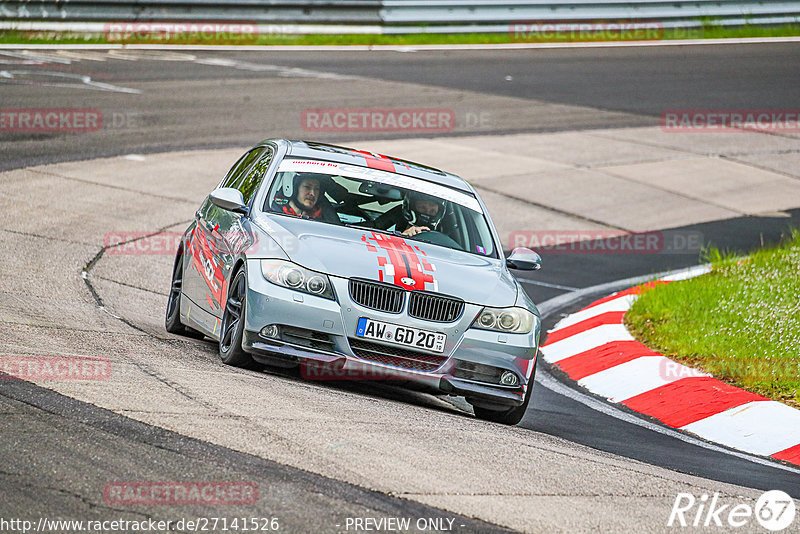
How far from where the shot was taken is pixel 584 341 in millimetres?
10242

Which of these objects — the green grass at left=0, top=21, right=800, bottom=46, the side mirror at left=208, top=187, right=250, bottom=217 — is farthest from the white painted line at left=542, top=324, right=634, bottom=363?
the green grass at left=0, top=21, right=800, bottom=46

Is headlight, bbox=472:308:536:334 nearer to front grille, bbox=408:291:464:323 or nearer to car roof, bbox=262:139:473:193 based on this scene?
front grille, bbox=408:291:464:323

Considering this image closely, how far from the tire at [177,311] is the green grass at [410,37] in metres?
17.9

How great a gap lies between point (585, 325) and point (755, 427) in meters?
2.88

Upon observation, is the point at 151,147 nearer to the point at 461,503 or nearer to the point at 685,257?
the point at 685,257

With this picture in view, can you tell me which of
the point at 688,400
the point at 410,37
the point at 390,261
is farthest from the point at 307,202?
the point at 410,37

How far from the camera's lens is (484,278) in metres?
7.66

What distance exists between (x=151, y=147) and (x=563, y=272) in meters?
6.93

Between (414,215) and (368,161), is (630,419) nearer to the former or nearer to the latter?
(414,215)

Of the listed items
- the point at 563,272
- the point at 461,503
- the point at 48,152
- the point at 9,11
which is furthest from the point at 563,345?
the point at 9,11

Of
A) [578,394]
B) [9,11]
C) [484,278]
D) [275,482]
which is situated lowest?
[578,394]

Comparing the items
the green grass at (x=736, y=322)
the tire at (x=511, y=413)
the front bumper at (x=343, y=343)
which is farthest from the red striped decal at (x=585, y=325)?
Result: the front bumper at (x=343, y=343)

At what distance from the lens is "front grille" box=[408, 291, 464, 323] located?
7.20 meters

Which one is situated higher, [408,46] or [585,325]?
[408,46]
